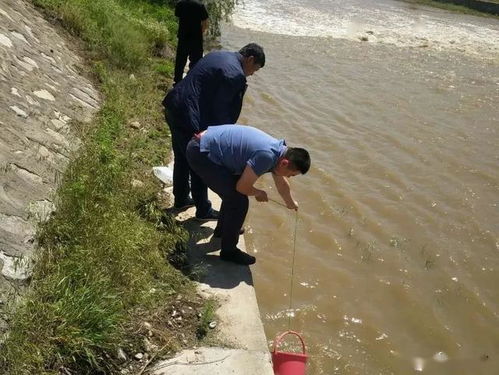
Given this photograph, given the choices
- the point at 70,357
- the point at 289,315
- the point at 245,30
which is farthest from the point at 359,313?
the point at 245,30

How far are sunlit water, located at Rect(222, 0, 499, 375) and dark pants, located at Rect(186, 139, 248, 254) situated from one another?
690 millimetres

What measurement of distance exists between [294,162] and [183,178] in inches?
57.3

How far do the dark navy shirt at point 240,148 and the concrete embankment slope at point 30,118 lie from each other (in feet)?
4.46

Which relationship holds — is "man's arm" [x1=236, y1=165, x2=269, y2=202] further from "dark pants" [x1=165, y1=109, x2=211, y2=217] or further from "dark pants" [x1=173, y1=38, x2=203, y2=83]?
"dark pants" [x1=173, y1=38, x2=203, y2=83]

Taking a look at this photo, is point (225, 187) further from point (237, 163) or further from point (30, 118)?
point (30, 118)

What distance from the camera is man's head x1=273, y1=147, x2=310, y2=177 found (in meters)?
3.70

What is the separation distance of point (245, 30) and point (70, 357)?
538 inches

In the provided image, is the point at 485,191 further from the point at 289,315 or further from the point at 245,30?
the point at 245,30

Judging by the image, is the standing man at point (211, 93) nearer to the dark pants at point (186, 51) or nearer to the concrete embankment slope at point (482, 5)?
the dark pants at point (186, 51)

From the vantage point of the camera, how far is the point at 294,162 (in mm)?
3723

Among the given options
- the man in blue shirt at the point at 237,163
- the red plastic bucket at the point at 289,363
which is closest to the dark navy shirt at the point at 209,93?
the man in blue shirt at the point at 237,163

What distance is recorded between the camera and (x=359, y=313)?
14.1 feet

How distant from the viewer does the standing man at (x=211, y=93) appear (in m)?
4.32

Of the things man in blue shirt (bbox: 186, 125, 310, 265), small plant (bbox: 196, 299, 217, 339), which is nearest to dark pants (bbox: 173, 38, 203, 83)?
man in blue shirt (bbox: 186, 125, 310, 265)
